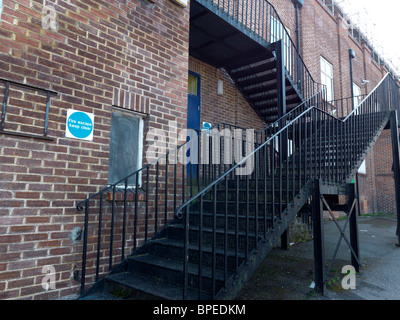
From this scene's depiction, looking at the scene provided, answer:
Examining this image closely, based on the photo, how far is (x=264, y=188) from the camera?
3.07 metres

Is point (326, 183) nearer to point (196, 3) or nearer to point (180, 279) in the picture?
point (180, 279)

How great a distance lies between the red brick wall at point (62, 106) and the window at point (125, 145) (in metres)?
0.19

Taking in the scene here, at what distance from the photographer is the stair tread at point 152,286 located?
101 inches

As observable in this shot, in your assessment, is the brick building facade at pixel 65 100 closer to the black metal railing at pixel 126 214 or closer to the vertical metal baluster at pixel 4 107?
the vertical metal baluster at pixel 4 107

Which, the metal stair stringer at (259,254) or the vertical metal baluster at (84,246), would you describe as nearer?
the metal stair stringer at (259,254)

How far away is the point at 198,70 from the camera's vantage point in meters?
6.15

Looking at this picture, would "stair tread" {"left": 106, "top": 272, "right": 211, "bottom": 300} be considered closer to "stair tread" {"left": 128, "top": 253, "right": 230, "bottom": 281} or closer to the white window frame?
"stair tread" {"left": 128, "top": 253, "right": 230, "bottom": 281}

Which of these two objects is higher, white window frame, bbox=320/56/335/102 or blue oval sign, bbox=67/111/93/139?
white window frame, bbox=320/56/335/102

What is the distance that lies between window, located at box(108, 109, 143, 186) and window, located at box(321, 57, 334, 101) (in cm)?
896

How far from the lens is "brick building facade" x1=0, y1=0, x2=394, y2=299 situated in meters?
2.64

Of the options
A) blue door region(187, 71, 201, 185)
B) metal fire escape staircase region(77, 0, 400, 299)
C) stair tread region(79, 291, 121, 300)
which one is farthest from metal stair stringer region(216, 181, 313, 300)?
blue door region(187, 71, 201, 185)

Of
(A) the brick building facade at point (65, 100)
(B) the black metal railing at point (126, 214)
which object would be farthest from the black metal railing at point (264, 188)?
(A) the brick building facade at point (65, 100)
